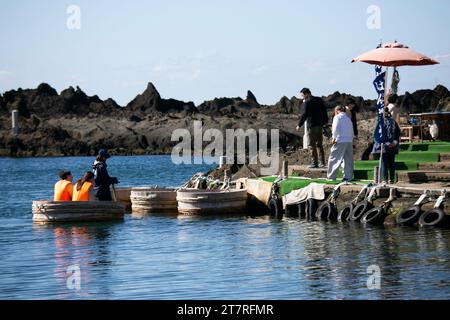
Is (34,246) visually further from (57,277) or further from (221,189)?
(221,189)

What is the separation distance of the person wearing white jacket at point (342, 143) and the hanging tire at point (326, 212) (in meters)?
0.84

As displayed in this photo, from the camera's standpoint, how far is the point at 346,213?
80.5ft

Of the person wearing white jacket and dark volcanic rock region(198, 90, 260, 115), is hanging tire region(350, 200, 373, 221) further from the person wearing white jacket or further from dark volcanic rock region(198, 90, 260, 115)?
dark volcanic rock region(198, 90, 260, 115)

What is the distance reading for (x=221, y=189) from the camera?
96.9 ft

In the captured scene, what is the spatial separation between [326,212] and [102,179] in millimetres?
5607

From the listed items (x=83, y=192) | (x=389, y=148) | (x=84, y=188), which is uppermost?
(x=389, y=148)

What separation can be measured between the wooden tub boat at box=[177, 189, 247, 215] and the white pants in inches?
127

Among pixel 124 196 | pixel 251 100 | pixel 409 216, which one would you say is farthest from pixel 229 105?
pixel 409 216

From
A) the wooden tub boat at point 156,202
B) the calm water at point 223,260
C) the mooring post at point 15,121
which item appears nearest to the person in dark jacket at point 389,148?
the calm water at point 223,260

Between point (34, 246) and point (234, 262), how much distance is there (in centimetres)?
556

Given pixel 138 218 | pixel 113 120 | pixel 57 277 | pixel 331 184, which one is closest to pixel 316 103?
pixel 331 184

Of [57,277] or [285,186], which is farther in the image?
[285,186]

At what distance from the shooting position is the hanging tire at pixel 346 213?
24.4m

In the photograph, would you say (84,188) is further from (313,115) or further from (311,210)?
(313,115)
